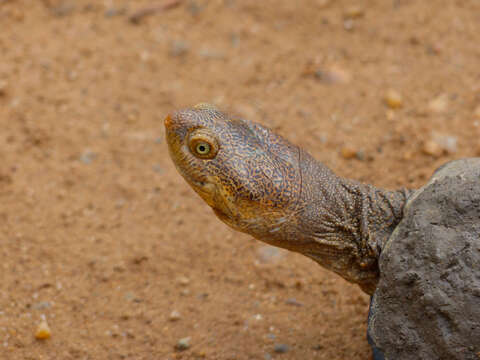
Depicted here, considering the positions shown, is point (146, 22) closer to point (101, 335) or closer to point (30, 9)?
point (30, 9)

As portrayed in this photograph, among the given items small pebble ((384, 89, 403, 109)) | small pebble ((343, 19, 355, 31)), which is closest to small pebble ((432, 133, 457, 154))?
small pebble ((384, 89, 403, 109))

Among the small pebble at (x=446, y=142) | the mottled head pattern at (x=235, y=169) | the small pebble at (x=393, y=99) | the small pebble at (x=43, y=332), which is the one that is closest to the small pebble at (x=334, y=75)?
the small pebble at (x=393, y=99)

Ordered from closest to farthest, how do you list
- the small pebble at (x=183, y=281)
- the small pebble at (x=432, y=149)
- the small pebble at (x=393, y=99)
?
the small pebble at (x=183, y=281), the small pebble at (x=432, y=149), the small pebble at (x=393, y=99)

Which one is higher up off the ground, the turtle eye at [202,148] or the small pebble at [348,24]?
the turtle eye at [202,148]

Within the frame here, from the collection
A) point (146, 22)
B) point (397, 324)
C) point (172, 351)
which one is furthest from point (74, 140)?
point (397, 324)

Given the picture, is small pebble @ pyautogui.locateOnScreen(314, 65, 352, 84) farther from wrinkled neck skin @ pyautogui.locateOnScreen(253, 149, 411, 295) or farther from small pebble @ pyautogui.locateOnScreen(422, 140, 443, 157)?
wrinkled neck skin @ pyautogui.locateOnScreen(253, 149, 411, 295)

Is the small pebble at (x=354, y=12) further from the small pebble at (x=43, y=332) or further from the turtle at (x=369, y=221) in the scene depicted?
the small pebble at (x=43, y=332)
